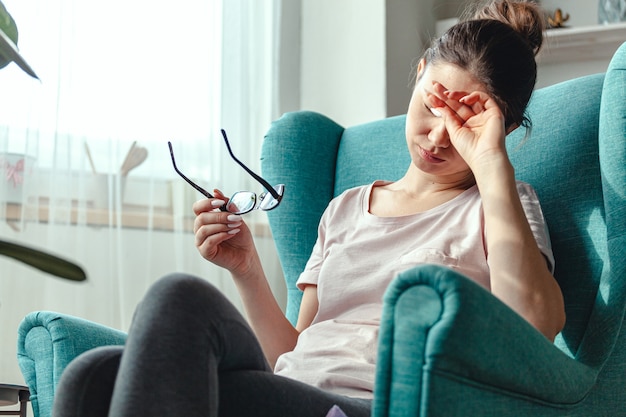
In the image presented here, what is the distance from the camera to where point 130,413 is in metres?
0.78

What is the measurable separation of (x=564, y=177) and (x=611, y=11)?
52.3 inches

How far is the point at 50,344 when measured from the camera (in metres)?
1.23

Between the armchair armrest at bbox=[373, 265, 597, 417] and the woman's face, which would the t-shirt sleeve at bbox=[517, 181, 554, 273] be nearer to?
the woman's face

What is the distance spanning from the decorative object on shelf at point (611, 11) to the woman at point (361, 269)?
112 cm

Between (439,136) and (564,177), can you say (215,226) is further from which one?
(564,177)

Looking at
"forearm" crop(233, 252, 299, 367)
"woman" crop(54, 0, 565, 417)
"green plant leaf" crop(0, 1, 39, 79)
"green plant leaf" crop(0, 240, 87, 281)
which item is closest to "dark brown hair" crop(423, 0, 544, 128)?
"woman" crop(54, 0, 565, 417)

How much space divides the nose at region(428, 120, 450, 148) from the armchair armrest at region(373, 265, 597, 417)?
0.44 m

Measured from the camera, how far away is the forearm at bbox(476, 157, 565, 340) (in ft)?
3.48

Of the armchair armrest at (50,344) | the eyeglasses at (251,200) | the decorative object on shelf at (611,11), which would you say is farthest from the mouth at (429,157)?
the decorative object on shelf at (611,11)

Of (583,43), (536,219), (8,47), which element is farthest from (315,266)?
(583,43)

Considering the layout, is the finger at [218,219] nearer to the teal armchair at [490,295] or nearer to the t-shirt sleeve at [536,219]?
the teal armchair at [490,295]

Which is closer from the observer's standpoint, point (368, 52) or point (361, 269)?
point (361, 269)

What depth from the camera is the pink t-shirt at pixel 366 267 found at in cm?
114

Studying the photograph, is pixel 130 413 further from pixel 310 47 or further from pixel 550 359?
pixel 310 47
